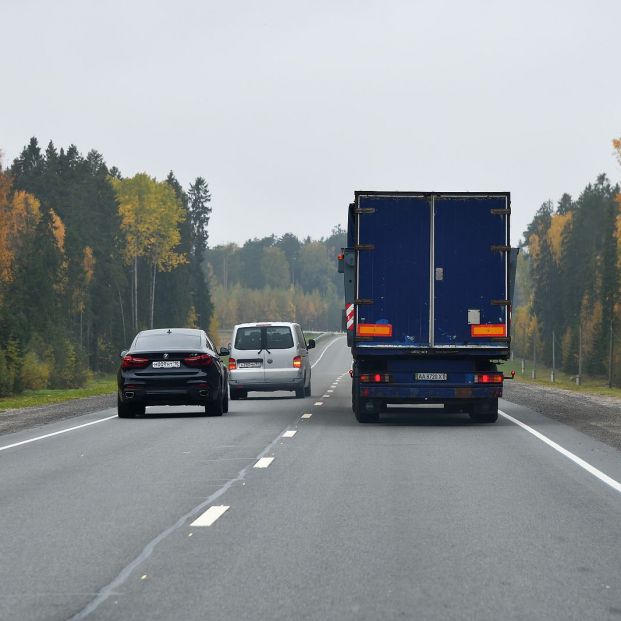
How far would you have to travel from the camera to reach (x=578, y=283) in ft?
417

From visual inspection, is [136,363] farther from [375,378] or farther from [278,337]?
[278,337]

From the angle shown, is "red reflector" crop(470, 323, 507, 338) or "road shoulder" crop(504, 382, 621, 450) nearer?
"road shoulder" crop(504, 382, 621, 450)

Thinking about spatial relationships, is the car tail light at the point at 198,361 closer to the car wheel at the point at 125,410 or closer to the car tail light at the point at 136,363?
the car tail light at the point at 136,363

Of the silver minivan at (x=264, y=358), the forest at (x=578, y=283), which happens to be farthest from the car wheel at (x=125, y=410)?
the forest at (x=578, y=283)

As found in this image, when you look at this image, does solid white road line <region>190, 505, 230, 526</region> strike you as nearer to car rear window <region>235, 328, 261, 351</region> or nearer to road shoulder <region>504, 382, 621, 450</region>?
road shoulder <region>504, 382, 621, 450</region>

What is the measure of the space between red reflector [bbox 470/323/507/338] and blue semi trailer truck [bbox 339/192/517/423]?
2cm

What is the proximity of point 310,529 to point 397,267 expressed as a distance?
11093mm

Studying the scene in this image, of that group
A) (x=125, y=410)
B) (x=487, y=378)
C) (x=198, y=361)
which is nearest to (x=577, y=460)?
(x=487, y=378)

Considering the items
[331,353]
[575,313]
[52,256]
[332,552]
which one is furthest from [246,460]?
[575,313]

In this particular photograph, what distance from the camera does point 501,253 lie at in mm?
20297

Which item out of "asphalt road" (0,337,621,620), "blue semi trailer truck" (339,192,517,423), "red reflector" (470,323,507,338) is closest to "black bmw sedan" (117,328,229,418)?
"blue semi trailer truck" (339,192,517,423)

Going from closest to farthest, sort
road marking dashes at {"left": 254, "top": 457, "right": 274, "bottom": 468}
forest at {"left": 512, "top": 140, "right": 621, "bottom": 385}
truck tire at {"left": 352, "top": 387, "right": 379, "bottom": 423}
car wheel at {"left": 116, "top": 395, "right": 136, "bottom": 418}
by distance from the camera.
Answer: road marking dashes at {"left": 254, "top": 457, "right": 274, "bottom": 468} < truck tire at {"left": 352, "top": 387, "right": 379, "bottom": 423} < car wheel at {"left": 116, "top": 395, "right": 136, "bottom": 418} < forest at {"left": 512, "top": 140, "right": 621, "bottom": 385}

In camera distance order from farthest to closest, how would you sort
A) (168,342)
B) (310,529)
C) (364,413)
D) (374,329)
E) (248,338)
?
(248,338) < (168,342) < (364,413) < (374,329) < (310,529)

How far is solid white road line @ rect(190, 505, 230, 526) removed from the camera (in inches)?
389
